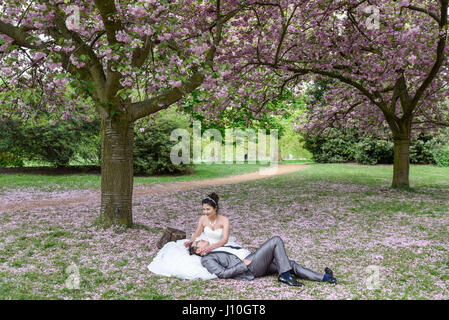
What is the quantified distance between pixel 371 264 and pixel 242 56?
25.5 feet

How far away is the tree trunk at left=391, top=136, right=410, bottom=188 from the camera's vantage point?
15469mm

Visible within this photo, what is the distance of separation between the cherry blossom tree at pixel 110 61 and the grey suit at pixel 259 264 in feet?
10.2

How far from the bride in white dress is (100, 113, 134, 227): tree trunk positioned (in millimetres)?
2909

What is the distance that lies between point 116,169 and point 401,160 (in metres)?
12.5

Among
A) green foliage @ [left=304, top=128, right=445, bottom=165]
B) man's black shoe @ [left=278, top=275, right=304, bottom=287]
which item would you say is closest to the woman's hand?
man's black shoe @ [left=278, top=275, right=304, bottom=287]

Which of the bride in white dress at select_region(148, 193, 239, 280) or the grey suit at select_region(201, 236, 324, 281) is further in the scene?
the bride in white dress at select_region(148, 193, 239, 280)

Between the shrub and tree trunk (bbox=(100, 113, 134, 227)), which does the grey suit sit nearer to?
tree trunk (bbox=(100, 113, 134, 227))

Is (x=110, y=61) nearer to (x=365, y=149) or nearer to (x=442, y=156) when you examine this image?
(x=365, y=149)

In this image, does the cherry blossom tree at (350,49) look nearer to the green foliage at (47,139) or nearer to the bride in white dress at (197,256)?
the bride in white dress at (197,256)

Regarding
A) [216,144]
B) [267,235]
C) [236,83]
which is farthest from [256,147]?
[267,235]

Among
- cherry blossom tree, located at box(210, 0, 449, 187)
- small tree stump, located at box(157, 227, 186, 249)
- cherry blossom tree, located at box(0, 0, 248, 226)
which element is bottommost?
small tree stump, located at box(157, 227, 186, 249)

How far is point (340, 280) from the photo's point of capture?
5551 millimetres

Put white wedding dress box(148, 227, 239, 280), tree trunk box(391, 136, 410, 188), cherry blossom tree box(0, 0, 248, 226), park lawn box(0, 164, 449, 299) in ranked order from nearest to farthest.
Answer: park lawn box(0, 164, 449, 299) → white wedding dress box(148, 227, 239, 280) → cherry blossom tree box(0, 0, 248, 226) → tree trunk box(391, 136, 410, 188)

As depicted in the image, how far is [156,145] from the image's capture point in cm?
2306
